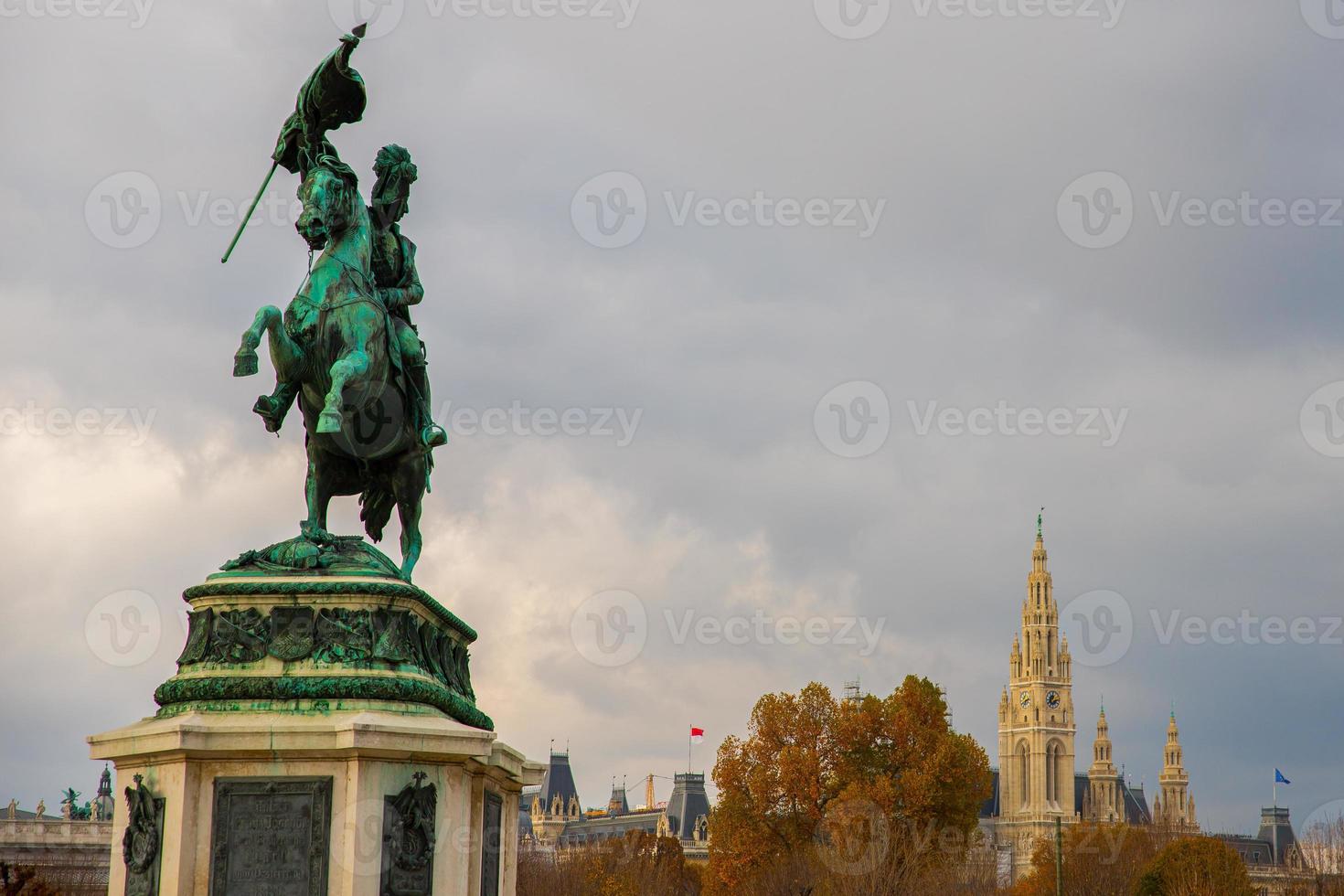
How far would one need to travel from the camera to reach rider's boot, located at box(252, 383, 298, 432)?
1339cm

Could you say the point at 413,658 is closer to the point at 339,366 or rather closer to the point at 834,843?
the point at 339,366

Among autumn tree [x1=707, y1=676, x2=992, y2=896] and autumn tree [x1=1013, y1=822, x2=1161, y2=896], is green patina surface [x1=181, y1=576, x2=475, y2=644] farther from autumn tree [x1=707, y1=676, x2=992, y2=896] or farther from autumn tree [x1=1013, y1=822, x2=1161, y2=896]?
autumn tree [x1=1013, y1=822, x2=1161, y2=896]

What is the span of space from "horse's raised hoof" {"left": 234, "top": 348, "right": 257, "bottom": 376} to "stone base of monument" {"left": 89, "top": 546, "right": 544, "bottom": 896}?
55.8 inches

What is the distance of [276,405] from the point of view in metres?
13.5

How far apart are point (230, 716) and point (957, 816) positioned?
52.4m

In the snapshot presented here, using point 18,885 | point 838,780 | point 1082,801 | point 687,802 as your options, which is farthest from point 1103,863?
point 1082,801

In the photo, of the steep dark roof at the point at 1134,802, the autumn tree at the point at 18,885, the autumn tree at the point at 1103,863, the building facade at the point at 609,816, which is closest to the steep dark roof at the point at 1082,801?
the steep dark roof at the point at 1134,802

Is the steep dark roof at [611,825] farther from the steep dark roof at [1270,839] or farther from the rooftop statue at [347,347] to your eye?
the rooftop statue at [347,347]

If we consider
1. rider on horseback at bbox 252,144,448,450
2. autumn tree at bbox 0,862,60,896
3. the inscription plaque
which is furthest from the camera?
autumn tree at bbox 0,862,60,896

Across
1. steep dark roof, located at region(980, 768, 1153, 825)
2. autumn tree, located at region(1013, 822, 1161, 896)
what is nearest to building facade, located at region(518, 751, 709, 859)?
steep dark roof, located at region(980, 768, 1153, 825)

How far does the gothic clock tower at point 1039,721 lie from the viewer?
18975 centimetres

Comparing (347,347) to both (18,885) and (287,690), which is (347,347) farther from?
(18,885)

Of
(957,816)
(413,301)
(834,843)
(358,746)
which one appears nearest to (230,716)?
(358,746)

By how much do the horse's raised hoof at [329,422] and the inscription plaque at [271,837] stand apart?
100 inches
